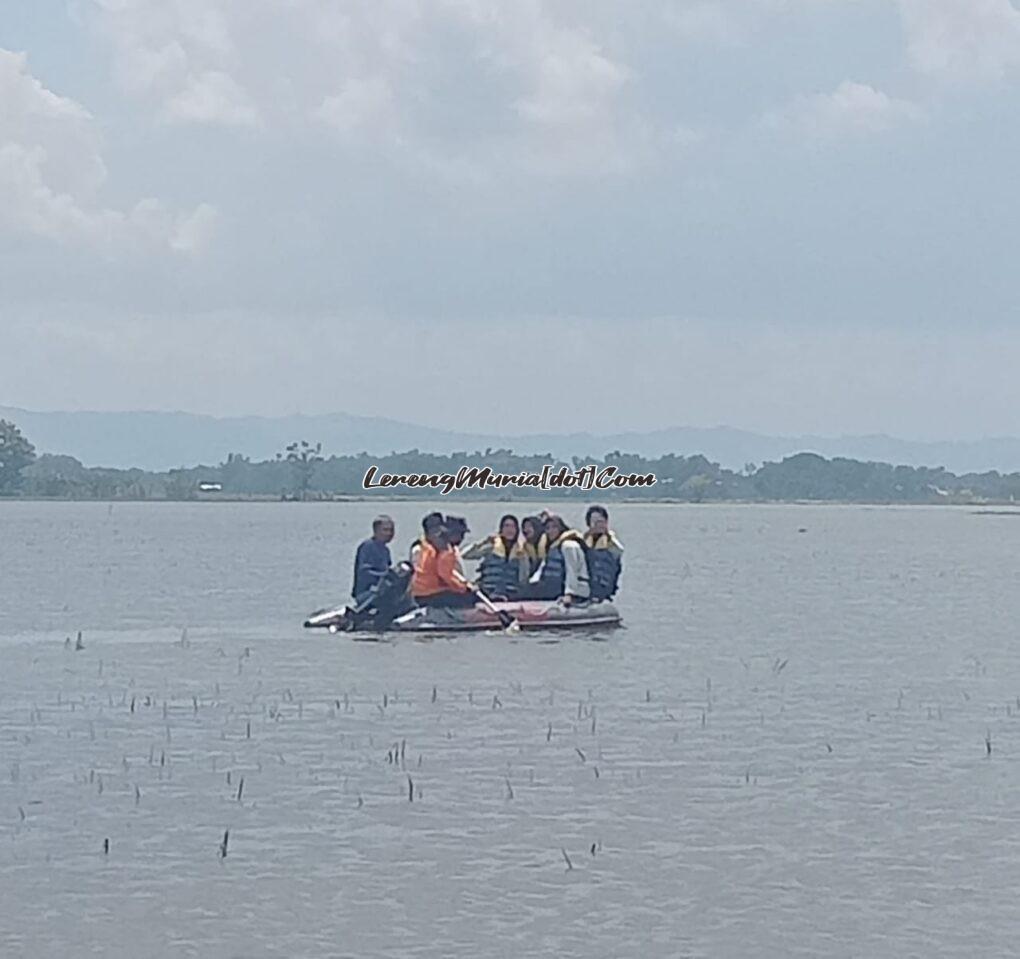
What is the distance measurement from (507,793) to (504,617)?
14.5 meters

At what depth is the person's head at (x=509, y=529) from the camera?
37.2m

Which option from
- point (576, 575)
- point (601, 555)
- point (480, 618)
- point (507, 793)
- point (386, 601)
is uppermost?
point (601, 555)

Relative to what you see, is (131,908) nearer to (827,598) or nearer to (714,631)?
(714,631)

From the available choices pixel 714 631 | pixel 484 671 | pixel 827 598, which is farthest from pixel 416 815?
pixel 827 598

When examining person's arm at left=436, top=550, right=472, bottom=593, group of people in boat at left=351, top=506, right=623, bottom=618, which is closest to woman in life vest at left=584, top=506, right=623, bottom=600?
group of people in boat at left=351, top=506, right=623, bottom=618

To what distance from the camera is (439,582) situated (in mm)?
36094

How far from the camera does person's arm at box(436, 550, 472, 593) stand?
1412 inches

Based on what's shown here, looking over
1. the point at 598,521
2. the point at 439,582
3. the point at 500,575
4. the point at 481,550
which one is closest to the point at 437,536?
the point at 439,582

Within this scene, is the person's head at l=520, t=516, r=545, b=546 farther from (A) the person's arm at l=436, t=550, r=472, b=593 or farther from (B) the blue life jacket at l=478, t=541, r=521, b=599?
(A) the person's arm at l=436, t=550, r=472, b=593

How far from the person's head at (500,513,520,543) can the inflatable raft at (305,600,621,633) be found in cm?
112

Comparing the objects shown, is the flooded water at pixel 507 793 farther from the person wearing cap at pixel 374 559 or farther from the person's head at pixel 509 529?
the person's head at pixel 509 529

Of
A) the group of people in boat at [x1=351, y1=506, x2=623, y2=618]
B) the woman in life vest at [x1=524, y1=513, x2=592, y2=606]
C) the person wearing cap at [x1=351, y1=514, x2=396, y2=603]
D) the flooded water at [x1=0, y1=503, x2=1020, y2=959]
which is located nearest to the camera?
the flooded water at [x1=0, y1=503, x2=1020, y2=959]

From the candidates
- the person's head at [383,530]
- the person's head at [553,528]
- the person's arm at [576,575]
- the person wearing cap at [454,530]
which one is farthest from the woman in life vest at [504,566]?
the person's head at [383,530]

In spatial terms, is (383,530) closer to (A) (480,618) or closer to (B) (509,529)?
(A) (480,618)
